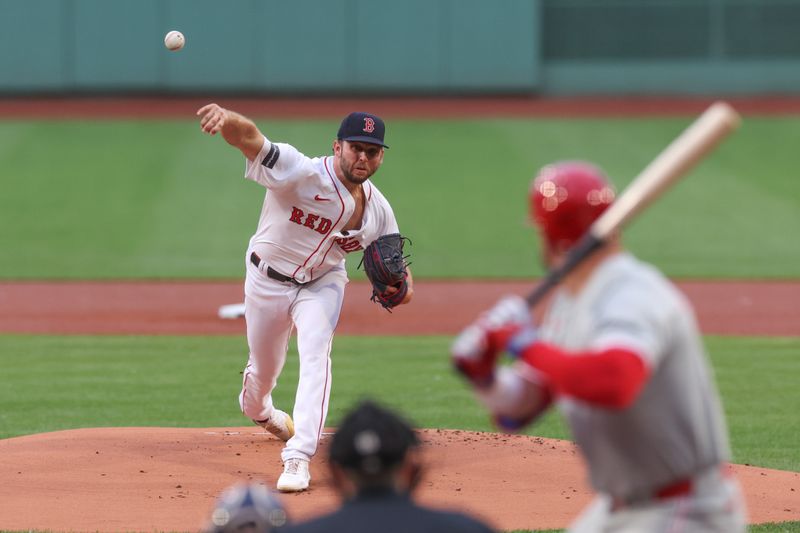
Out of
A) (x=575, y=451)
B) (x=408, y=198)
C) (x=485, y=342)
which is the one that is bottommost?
(x=408, y=198)

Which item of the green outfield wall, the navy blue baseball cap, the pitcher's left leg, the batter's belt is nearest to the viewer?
the batter's belt

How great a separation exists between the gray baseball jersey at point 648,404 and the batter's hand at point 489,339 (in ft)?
0.67

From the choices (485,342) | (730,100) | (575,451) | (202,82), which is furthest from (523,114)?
(485,342)

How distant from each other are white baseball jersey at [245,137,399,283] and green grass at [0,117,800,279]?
11.7 meters

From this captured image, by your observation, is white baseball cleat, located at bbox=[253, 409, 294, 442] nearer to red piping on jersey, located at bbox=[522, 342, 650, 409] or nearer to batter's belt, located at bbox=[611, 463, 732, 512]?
batter's belt, located at bbox=[611, 463, 732, 512]

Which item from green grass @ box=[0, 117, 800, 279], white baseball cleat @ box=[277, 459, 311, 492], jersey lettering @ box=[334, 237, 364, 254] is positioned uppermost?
jersey lettering @ box=[334, 237, 364, 254]

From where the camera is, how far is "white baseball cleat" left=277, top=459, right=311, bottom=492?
743 centimetres

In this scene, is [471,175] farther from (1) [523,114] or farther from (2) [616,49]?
(2) [616,49]

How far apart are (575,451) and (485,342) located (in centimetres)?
530

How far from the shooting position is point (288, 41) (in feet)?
109

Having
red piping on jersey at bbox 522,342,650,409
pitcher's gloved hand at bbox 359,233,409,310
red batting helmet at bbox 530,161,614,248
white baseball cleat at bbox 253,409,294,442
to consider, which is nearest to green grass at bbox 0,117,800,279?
white baseball cleat at bbox 253,409,294,442

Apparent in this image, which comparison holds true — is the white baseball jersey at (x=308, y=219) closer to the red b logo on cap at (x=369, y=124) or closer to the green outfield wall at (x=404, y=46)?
the red b logo on cap at (x=369, y=124)

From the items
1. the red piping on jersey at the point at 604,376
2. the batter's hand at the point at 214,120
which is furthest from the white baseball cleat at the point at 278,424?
the red piping on jersey at the point at 604,376

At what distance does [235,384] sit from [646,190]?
26.8 ft
